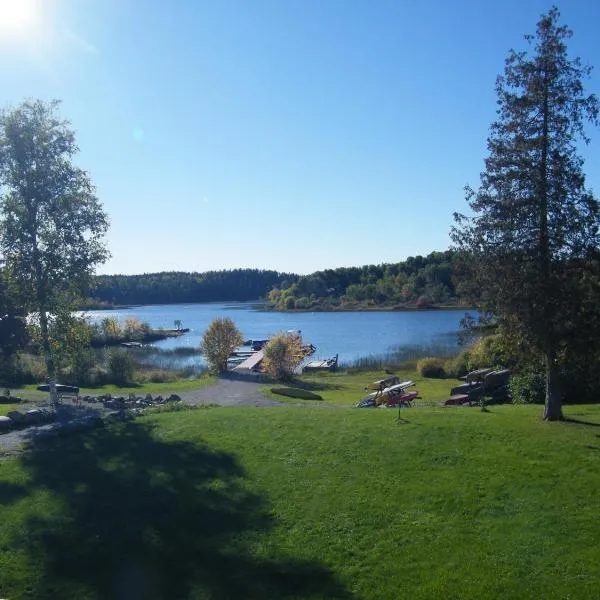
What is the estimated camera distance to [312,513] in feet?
34.8

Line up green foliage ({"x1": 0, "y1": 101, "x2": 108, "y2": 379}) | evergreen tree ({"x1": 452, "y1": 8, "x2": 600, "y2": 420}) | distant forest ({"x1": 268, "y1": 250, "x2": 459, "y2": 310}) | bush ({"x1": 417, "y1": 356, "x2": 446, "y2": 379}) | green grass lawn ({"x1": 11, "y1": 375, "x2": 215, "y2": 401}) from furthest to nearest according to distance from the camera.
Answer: distant forest ({"x1": 268, "y1": 250, "x2": 459, "y2": 310}), bush ({"x1": 417, "y1": 356, "x2": 446, "y2": 379}), green grass lawn ({"x1": 11, "y1": 375, "x2": 215, "y2": 401}), green foliage ({"x1": 0, "y1": 101, "x2": 108, "y2": 379}), evergreen tree ({"x1": 452, "y1": 8, "x2": 600, "y2": 420})

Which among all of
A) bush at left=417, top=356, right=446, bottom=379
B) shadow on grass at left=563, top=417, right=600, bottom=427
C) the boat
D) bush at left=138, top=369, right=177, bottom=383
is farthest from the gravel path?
bush at left=417, top=356, right=446, bottom=379

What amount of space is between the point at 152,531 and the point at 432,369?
1449 inches

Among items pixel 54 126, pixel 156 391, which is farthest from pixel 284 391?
pixel 54 126

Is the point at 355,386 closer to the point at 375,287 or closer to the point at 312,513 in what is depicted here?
the point at 312,513

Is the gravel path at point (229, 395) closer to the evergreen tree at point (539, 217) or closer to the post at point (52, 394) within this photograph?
the post at point (52, 394)

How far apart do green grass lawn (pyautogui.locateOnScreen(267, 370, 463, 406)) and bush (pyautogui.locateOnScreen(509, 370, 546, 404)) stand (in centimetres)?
393

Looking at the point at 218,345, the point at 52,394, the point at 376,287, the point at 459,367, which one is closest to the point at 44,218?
the point at 52,394

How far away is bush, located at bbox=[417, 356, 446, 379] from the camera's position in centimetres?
4428

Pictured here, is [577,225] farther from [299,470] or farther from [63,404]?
[63,404]

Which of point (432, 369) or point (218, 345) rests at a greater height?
point (218, 345)

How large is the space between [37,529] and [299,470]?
505cm

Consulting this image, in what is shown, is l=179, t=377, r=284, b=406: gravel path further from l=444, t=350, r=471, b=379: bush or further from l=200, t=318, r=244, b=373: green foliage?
l=444, t=350, r=471, b=379: bush

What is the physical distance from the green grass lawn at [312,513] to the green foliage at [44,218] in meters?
8.21
